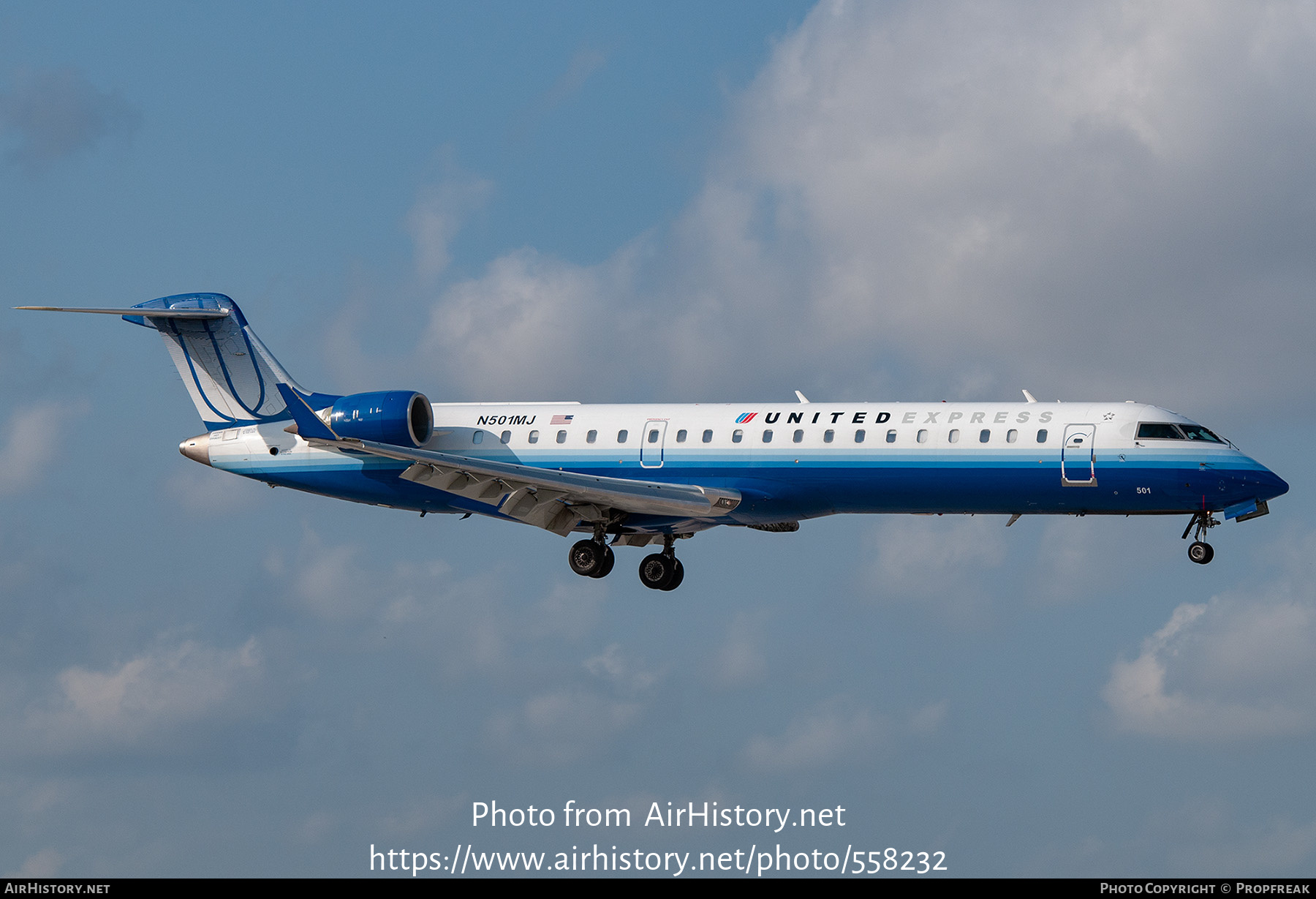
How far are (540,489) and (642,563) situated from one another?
5.00 metres

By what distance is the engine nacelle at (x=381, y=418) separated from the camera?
128 ft

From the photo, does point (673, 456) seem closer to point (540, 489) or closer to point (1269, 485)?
point (540, 489)

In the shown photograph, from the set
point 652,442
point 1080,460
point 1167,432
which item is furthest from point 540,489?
point 1167,432

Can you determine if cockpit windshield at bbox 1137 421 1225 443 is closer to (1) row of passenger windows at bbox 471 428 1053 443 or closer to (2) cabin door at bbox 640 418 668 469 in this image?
(1) row of passenger windows at bbox 471 428 1053 443

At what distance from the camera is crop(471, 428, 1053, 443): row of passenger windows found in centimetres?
3512

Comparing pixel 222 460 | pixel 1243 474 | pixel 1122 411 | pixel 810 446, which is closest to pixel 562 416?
pixel 810 446

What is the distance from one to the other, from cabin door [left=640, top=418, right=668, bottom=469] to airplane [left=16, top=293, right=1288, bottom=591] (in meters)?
0.04

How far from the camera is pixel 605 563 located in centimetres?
3981

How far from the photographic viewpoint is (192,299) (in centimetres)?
4231

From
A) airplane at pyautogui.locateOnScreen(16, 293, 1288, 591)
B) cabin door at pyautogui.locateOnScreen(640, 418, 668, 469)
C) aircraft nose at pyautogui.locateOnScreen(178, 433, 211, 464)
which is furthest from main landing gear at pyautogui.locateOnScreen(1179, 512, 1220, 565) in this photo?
aircraft nose at pyautogui.locateOnScreen(178, 433, 211, 464)

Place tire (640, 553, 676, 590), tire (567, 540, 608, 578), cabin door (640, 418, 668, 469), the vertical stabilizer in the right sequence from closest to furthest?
cabin door (640, 418, 668, 469), tire (567, 540, 608, 578), tire (640, 553, 676, 590), the vertical stabilizer

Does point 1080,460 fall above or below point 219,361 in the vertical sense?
below

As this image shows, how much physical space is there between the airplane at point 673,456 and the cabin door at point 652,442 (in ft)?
0.13

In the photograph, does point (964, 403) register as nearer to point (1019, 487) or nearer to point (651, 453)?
point (1019, 487)
